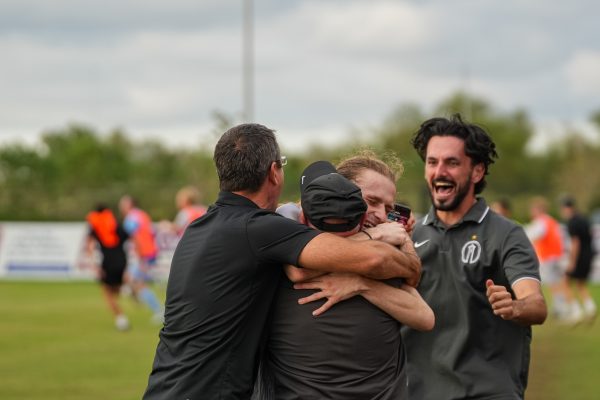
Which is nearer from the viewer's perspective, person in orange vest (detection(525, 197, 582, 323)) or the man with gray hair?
the man with gray hair

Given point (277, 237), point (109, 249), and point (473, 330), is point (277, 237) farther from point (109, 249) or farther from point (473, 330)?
point (109, 249)

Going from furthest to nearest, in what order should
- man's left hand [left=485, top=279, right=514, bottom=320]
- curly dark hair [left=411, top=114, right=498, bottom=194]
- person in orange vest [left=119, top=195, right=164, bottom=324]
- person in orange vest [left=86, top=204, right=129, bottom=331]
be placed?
person in orange vest [left=119, top=195, right=164, bottom=324] → person in orange vest [left=86, top=204, right=129, bottom=331] → curly dark hair [left=411, top=114, right=498, bottom=194] → man's left hand [left=485, top=279, right=514, bottom=320]

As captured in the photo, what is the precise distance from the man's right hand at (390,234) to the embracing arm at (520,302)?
2.49ft

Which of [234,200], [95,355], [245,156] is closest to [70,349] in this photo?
[95,355]

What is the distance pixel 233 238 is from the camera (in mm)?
3844

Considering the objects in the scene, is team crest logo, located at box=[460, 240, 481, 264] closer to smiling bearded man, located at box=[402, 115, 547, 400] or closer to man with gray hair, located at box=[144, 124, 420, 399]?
smiling bearded man, located at box=[402, 115, 547, 400]

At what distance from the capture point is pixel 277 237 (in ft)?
12.3

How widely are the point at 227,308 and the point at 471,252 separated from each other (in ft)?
5.79

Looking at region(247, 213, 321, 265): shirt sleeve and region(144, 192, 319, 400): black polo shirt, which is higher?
region(247, 213, 321, 265): shirt sleeve

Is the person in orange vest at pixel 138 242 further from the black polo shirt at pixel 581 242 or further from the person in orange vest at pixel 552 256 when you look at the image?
the black polo shirt at pixel 581 242

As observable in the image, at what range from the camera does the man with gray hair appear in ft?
12.2

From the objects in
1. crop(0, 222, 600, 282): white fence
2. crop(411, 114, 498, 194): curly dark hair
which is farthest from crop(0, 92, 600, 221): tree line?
crop(0, 222, 600, 282): white fence

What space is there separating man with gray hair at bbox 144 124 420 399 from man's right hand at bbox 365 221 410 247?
0.02 meters

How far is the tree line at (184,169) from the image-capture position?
3725 cm
